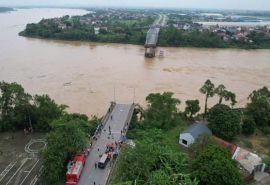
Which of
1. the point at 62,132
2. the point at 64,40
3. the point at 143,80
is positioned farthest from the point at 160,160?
the point at 64,40

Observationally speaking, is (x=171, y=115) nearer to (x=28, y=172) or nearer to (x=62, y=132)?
(x=62, y=132)

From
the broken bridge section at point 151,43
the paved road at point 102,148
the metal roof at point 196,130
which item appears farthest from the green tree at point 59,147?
the broken bridge section at point 151,43

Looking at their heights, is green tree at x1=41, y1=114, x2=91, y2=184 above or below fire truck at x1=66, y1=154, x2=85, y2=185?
above

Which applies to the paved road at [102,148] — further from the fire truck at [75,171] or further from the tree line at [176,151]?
the tree line at [176,151]

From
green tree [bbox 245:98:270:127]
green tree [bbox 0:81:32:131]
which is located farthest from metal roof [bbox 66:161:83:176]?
green tree [bbox 245:98:270:127]

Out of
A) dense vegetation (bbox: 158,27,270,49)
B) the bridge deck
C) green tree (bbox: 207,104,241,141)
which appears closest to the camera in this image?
green tree (bbox: 207,104,241,141)

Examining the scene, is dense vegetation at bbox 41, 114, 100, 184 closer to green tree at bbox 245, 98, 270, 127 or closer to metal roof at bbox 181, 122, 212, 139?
metal roof at bbox 181, 122, 212, 139
